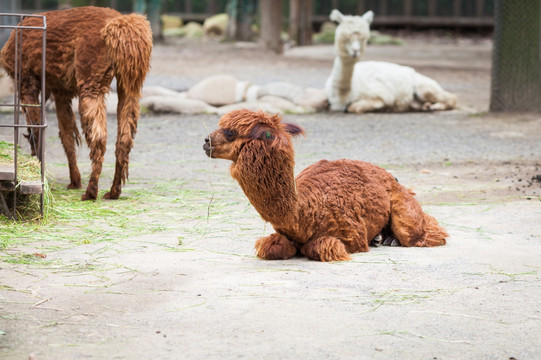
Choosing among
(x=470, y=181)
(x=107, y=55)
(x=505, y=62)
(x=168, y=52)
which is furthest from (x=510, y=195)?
(x=168, y=52)

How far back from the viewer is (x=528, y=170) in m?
8.30

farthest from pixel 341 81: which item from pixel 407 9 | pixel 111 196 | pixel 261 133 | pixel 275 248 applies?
pixel 407 9

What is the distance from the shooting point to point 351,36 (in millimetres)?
12336

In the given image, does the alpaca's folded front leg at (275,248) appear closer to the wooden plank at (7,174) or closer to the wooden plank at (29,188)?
the wooden plank at (29,188)

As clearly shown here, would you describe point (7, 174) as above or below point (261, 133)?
below

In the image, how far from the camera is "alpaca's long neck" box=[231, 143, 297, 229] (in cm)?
447

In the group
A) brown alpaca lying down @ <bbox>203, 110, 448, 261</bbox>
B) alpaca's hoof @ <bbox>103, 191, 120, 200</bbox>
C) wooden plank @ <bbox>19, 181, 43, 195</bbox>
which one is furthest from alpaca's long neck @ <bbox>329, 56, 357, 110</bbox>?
wooden plank @ <bbox>19, 181, 43, 195</bbox>

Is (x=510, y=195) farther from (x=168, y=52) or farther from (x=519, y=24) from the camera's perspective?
(x=168, y=52)

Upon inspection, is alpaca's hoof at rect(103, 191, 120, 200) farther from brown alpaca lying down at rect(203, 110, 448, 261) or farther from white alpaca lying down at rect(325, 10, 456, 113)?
white alpaca lying down at rect(325, 10, 456, 113)

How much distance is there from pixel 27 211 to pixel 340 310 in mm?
2934

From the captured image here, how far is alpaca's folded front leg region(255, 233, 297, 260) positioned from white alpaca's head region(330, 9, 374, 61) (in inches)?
310

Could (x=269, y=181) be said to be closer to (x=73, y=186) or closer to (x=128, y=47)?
(x=128, y=47)

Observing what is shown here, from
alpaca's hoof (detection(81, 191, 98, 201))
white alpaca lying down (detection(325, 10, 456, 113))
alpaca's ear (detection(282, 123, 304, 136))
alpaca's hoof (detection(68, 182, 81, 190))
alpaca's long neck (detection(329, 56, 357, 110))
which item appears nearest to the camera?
alpaca's ear (detection(282, 123, 304, 136))

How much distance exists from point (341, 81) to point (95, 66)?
6986 millimetres
